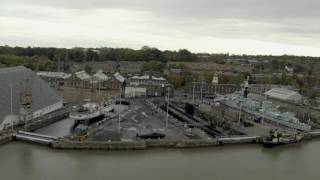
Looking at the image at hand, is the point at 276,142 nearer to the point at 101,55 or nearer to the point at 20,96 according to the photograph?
the point at 20,96

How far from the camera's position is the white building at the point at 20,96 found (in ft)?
46.5

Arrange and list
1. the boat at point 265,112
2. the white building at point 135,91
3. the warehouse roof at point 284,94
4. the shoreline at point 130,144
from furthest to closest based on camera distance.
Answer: the white building at point 135,91
the warehouse roof at point 284,94
the boat at point 265,112
the shoreline at point 130,144

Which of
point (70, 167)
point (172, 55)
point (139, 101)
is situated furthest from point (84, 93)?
point (172, 55)

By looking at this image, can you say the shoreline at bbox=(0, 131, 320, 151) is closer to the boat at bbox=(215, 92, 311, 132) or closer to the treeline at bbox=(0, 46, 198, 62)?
the boat at bbox=(215, 92, 311, 132)

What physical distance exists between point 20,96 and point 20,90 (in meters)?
0.76

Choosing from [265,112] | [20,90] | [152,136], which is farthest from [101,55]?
[152,136]

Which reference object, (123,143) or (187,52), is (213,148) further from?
(187,52)

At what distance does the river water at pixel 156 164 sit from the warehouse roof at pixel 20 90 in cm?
244

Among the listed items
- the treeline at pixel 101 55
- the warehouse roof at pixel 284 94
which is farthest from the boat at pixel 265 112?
the treeline at pixel 101 55

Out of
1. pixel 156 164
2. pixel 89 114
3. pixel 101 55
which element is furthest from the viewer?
pixel 101 55

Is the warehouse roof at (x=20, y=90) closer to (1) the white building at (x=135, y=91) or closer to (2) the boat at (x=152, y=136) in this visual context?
(2) the boat at (x=152, y=136)

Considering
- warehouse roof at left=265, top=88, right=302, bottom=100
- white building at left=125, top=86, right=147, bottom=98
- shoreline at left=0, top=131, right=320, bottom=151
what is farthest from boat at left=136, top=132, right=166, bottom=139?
warehouse roof at left=265, top=88, right=302, bottom=100

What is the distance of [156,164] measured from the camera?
11.1m

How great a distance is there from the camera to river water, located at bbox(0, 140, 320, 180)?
10.1 m
